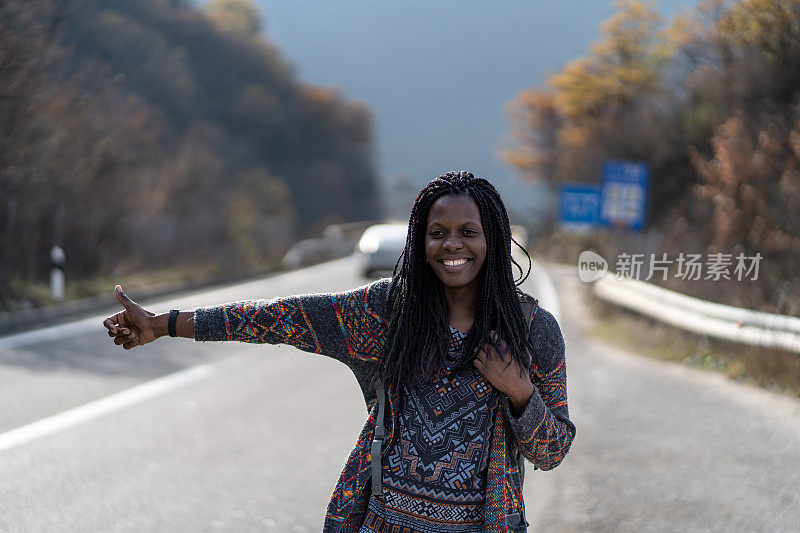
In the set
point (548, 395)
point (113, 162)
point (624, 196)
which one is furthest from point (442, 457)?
point (624, 196)

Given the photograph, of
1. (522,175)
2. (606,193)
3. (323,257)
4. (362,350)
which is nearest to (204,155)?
(323,257)

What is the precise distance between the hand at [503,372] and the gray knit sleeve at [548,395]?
0.21 feet

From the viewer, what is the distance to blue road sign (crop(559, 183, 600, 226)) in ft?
104

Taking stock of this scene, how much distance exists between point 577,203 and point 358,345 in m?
29.3

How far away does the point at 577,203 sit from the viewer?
31625 millimetres

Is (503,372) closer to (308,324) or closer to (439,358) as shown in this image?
(439,358)

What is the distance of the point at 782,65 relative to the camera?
1752cm

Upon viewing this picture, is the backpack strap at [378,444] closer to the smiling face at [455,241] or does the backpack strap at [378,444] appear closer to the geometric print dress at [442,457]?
the geometric print dress at [442,457]

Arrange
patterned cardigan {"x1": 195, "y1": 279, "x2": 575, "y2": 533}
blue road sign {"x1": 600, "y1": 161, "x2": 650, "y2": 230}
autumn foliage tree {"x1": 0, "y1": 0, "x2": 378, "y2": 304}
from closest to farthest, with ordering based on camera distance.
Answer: patterned cardigan {"x1": 195, "y1": 279, "x2": 575, "y2": 533} < autumn foliage tree {"x1": 0, "y1": 0, "x2": 378, "y2": 304} < blue road sign {"x1": 600, "y1": 161, "x2": 650, "y2": 230}

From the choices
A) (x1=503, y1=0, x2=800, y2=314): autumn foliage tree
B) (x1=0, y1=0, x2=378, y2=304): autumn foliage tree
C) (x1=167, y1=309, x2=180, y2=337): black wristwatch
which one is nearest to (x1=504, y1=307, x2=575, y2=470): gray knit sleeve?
(x1=167, y1=309, x2=180, y2=337): black wristwatch

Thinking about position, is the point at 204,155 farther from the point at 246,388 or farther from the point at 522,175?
the point at 522,175

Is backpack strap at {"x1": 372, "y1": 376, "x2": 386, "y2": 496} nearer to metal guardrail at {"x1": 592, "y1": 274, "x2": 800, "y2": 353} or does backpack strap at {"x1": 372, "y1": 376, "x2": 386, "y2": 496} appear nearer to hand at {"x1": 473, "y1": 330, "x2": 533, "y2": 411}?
hand at {"x1": 473, "y1": 330, "x2": 533, "y2": 411}

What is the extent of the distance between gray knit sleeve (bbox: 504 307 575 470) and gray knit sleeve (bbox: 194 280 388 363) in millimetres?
410

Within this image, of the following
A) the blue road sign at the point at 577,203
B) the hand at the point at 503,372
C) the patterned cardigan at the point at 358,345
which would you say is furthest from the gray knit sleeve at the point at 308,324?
the blue road sign at the point at 577,203
